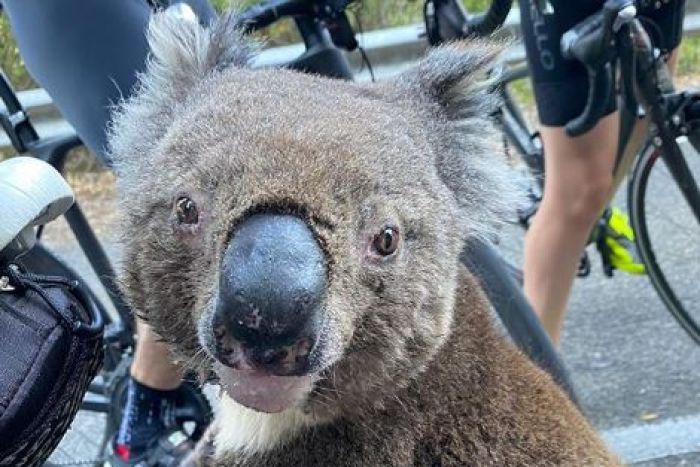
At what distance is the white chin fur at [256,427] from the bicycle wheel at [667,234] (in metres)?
1.91

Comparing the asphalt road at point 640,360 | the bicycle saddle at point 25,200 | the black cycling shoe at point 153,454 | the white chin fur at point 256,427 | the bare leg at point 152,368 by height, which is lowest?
the asphalt road at point 640,360

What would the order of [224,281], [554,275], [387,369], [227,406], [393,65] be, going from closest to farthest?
[224,281] < [387,369] < [227,406] < [554,275] < [393,65]

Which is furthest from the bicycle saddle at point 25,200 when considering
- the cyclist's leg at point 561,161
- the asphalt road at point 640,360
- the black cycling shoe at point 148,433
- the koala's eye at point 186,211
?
the cyclist's leg at point 561,161

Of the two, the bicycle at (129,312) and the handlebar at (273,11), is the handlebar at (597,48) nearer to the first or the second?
the bicycle at (129,312)

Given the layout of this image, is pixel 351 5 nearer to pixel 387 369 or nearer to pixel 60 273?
pixel 60 273

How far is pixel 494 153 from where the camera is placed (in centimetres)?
173

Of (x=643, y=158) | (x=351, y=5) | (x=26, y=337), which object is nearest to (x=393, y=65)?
(x=643, y=158)

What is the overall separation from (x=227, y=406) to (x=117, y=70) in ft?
3.16

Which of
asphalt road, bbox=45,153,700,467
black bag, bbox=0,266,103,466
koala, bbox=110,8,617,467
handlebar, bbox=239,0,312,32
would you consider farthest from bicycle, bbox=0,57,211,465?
black bag, bbox=0,266,103,466

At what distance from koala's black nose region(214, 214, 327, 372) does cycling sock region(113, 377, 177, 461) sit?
1516mm

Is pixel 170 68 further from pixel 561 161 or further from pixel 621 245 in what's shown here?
pixel 621 245

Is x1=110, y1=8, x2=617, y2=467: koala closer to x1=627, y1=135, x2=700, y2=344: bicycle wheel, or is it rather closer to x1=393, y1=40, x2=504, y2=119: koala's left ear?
x1=393, y1=40, x2=504, y2=119: koala's left ear

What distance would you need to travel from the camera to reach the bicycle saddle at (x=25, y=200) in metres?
1.40

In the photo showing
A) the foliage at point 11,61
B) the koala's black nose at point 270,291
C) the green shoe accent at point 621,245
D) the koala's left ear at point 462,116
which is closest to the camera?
the koala's black nose at point 270,291
